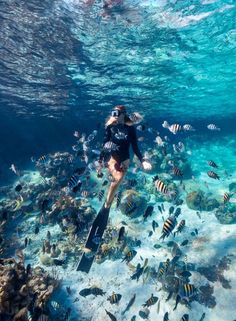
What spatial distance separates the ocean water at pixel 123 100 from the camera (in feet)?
32.7

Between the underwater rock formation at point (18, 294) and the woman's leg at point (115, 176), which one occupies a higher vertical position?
the woman's leg at point (115, 176)

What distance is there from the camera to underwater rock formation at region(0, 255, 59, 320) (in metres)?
6.64

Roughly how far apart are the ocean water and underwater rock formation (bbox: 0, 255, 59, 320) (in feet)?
4.25

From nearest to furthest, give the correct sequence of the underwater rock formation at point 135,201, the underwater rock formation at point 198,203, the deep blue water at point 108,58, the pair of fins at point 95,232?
1. the pair of fins at point 95,232
2. the deep blue water at point 108,58
3. the underwater rock formation at point 135,201
4. the underwater rock formation at point 198,203

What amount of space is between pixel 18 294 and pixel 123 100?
2649cm

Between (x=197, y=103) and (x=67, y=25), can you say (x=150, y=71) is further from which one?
(x=197, y=103)

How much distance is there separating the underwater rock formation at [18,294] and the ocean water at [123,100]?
4.25 feet

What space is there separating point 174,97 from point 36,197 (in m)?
21.6

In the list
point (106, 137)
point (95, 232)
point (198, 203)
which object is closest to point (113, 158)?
point (106, 137)

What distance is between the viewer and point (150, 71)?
72.5 ft

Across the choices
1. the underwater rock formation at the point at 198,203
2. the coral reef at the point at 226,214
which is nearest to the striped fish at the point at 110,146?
the coral reef at the point at 226,214

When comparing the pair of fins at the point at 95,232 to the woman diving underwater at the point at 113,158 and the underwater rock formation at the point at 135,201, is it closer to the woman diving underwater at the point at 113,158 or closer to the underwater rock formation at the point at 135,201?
the woman diving underwater at the point at 113,158

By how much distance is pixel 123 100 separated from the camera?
31031mm

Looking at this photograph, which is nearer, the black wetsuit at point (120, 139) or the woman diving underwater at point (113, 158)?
the woman diving underwater at point (113, 158)
